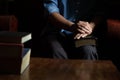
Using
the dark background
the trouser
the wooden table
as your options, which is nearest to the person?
the trouser

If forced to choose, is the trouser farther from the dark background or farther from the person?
the dark background

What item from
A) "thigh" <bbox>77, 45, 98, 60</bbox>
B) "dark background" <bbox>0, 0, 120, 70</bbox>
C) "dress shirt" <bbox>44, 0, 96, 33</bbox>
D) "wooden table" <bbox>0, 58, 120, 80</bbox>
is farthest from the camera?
"dark background" <bbox>0, 0, 120, 70</bbox>

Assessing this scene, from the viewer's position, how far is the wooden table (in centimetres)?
98

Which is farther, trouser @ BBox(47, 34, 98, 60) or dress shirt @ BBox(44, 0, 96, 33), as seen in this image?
dress shirt @ BBox(44, 0, 96, 33)

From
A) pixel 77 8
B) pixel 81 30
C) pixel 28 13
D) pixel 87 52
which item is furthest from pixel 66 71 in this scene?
pixel 28 13

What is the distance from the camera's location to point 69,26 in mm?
2064

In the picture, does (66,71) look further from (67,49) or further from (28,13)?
(28,13)

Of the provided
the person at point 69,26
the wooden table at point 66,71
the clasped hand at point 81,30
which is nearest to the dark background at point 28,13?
the person at point 69,26

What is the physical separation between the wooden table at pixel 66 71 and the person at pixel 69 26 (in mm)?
614

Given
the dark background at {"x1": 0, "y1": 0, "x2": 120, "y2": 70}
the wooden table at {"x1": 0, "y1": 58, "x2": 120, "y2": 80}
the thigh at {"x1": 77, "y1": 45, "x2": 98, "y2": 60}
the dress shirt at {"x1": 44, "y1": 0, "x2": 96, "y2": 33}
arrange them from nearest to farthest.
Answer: the wooden table at {"x1": 0, "y1": 58, "x2": 120, "y2": 80}, the thigh at {"x1": 77, "y1": 45, "x2": 98, "y2": 60}, the dress shirt at {"x1": 44, "y1": 0, "x2": 96, "y2": 33}, the dark background at {"x1": 0, "y1": 0, "x2": 120, "y2": 70}

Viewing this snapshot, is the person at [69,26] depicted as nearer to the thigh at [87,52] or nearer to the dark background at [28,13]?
the thigh at [87,52]

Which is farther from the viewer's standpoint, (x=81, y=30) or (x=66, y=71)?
(x=81, y=30)

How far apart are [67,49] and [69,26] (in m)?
0.17

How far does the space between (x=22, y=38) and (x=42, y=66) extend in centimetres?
20
